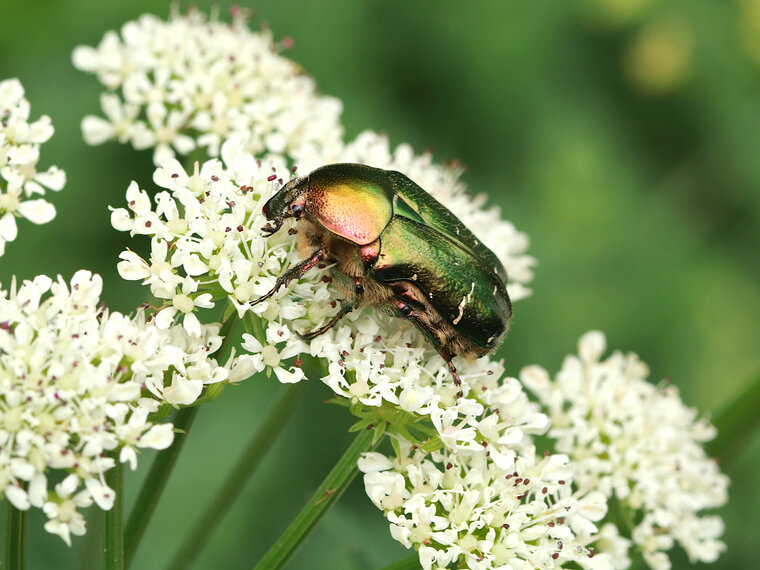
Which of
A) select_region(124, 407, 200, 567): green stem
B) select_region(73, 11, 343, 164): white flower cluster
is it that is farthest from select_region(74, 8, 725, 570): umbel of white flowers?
select_region(73, 11, 343, 164): white flower cluster

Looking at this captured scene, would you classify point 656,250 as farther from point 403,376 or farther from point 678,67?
point 403,376

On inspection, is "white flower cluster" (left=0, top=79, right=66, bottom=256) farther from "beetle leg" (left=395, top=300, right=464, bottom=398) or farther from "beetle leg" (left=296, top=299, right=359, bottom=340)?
"beetle leg" (left=395, top=300, right=464, bottom=398)

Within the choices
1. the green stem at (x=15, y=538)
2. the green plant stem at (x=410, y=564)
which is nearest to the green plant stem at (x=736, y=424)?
the green plant stem at (x=410, y=564)

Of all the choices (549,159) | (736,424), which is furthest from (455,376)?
(549,159)

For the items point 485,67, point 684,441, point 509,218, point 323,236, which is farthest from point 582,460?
point 485,67

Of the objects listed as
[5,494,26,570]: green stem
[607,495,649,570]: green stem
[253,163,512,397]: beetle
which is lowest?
[5,494,26,570]: green stem

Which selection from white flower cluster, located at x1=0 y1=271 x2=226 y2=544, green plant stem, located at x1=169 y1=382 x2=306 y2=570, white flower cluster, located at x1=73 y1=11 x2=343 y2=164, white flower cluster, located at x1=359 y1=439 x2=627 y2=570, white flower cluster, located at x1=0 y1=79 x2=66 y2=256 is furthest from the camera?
white flower cluster, located at x1=73 y1=11 x2=343 y2=164
